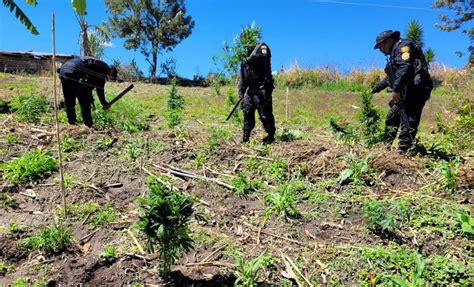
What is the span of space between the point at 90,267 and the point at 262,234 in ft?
4.99

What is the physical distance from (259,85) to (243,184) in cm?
218

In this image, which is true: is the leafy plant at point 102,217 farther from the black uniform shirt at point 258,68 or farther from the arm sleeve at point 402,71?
the arm sleeve at point 402,71

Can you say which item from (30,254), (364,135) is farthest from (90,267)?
(364,135)

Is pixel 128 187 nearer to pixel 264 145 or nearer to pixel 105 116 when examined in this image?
pixel 264 145

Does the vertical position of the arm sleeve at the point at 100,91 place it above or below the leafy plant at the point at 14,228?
above

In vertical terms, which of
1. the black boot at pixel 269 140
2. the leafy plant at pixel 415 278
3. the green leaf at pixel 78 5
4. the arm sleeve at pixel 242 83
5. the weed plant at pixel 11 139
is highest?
the green leaf at pixel 78 5

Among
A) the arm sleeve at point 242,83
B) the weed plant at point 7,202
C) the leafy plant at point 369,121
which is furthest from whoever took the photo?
the arm sleeve at point 242,83

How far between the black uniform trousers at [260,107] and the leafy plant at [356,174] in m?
1.83

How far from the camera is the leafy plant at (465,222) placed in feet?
12.0

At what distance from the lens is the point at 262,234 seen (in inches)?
158

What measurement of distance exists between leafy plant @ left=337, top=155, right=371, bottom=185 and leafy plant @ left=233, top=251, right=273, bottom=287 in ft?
5.63

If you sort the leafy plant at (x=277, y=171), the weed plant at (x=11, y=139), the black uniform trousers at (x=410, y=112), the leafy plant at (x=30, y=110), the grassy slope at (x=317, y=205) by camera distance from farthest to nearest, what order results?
the leafy plant at (x=30, y=110)
the weed plant at (x=11, y=139)
the black uniform trousers at (x=410, y=112)
the leafy plant at (x=277, y=171)
the grassy slope at (x=317, y=205)

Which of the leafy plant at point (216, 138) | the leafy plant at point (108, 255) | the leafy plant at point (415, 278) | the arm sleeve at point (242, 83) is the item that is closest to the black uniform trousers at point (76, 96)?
the leafy plant at point (216, 138)

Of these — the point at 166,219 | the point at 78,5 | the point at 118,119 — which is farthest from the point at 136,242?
the point at 118,119
